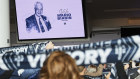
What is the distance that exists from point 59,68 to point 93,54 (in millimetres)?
284

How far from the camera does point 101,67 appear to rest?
1688mm

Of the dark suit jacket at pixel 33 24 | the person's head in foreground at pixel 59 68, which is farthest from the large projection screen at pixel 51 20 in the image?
the person's head in foreground at pixel 59 68

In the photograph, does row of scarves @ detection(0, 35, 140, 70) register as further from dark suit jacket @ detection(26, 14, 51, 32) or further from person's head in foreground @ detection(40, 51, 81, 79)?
dark suit jacket @ detection(26, 14, 51, 32)

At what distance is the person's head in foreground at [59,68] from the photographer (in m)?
1.13

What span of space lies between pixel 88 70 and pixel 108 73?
0.41 feet

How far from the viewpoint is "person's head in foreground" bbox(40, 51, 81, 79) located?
1.13 metres

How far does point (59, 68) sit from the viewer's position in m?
1.13

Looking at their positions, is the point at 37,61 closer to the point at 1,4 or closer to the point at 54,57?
the point at 54,57

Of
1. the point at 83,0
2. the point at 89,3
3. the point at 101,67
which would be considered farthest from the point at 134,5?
the point at 101,67

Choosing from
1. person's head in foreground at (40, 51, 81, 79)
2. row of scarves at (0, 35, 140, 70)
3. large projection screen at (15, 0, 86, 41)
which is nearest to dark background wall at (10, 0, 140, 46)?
large projection screen at (15, 0, 86, 41)

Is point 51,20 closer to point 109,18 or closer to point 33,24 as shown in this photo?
point 33,24

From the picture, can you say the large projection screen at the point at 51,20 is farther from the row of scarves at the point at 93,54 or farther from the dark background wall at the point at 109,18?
the dark background wall at the point at 109,18

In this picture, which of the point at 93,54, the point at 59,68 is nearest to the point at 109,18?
the point at 93,54

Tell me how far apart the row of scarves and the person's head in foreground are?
0.22m
